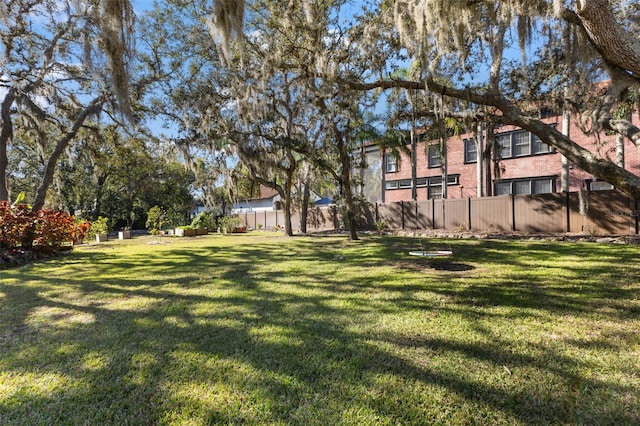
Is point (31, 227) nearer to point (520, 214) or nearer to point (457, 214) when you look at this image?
point (457, 214)

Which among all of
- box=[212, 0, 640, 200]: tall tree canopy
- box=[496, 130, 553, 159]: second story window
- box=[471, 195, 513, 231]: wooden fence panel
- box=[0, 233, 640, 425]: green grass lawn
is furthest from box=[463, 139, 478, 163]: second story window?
box=[0, 233, 640, 425]: green grass lawn

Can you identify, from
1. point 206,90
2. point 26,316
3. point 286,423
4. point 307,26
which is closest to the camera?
point 286,423

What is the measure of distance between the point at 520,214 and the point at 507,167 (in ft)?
19.7

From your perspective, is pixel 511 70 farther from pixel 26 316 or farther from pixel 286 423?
pixel 26 316

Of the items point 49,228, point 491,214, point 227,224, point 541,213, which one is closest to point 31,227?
point 49,228

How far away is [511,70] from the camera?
8.77 meters

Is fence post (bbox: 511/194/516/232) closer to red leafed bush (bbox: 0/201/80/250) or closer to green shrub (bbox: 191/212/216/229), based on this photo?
red leafed bush (bbox: 0/201/80/250)

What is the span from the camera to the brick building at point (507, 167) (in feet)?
46.6

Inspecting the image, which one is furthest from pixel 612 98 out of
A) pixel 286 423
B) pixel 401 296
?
pixel 286 423

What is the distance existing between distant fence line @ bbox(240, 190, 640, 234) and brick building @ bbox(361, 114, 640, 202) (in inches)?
58.2

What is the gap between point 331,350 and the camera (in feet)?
8.93

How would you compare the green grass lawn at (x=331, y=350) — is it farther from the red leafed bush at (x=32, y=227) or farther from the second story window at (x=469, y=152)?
the second story window at (x=469, y=152)

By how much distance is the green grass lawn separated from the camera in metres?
2.01

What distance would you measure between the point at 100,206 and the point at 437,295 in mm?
26945
